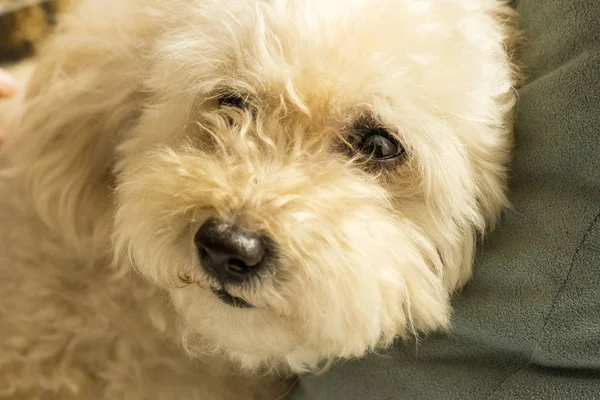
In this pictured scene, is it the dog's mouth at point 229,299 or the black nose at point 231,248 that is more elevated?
the black nose at point 231,248

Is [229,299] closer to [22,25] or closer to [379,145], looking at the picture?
[379,145]

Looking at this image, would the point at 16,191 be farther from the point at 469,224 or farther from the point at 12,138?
the point at 469,224

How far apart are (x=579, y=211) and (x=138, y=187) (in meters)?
0.57

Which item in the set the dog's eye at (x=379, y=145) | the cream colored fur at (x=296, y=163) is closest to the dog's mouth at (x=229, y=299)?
the cream colored fur at (x=296, y=163)

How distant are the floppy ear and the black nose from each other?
1.27 ft

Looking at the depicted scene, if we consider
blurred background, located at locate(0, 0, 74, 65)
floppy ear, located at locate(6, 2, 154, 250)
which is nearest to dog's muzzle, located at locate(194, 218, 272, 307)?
floppy ear, located at locate(6, 2, 154, 250)

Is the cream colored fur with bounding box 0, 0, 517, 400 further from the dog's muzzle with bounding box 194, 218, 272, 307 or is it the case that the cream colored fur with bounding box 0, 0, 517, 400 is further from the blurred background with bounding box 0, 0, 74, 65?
the blurred background with bounding box 0, 0, 74, 65

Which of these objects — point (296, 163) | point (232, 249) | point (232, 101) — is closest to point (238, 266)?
point (232, 249)

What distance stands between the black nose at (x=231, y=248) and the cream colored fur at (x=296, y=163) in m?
0.02

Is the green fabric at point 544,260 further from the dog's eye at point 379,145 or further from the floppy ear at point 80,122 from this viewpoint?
the floppy ear at point 80,122

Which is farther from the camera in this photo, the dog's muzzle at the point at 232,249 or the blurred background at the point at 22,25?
the blurred background at the point at 22,25

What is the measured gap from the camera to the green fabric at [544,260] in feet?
2.40

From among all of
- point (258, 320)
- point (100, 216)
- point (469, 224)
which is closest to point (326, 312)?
point (258, 320)

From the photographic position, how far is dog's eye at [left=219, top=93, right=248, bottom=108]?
887 millimetres
